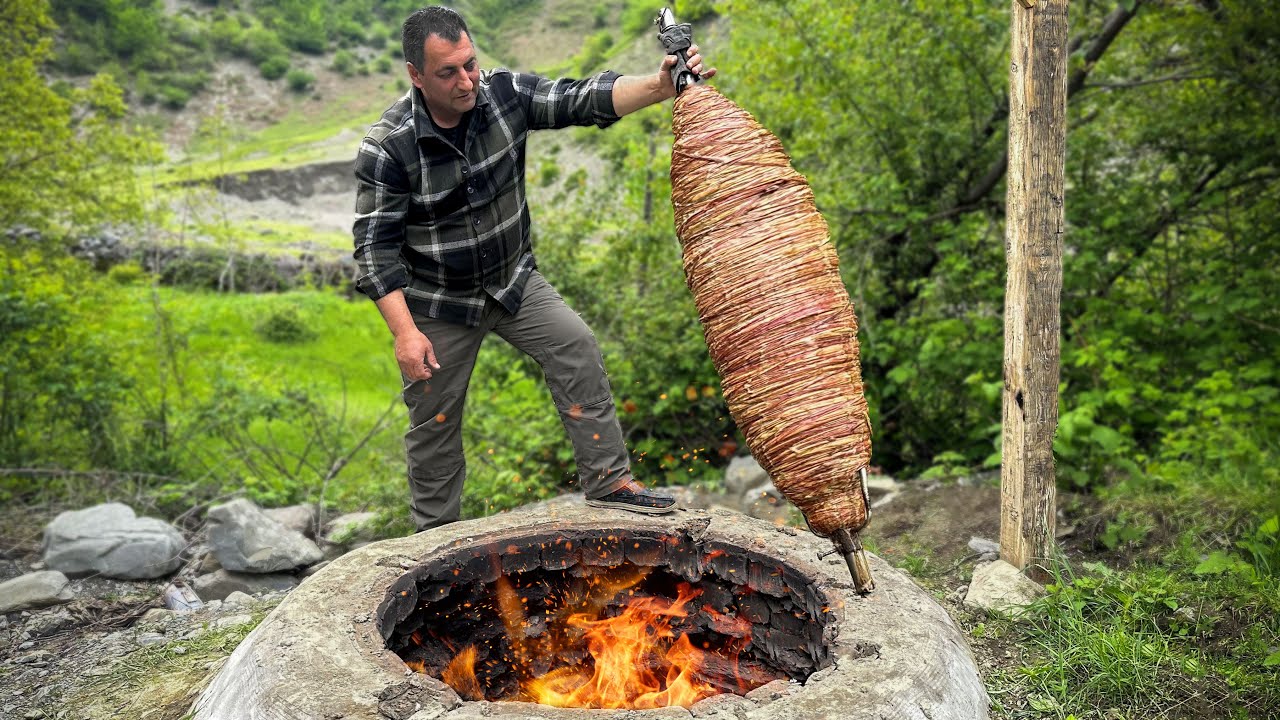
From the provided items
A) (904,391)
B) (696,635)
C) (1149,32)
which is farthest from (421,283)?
(1149,32)

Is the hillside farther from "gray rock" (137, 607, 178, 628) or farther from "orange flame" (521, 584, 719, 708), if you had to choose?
"orange flame" (521, 584, 719, 708)

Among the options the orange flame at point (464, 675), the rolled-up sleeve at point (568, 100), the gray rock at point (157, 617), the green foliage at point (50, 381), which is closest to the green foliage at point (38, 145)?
the green foliage at point (50, 381)

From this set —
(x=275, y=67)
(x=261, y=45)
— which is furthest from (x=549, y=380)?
(x=261, y=45)

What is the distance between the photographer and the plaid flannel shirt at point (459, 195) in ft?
10.3

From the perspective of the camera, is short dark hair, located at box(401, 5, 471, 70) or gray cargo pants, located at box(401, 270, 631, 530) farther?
gray cargo pants, located at box(401, 270, 631, 530)

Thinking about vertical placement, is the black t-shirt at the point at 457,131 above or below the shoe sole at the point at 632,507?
above

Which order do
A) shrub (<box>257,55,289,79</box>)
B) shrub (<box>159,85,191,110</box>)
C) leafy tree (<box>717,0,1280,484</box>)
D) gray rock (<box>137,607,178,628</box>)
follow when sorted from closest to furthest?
gray rock (<box>137,607,178,628</box>) < leafy tree (<box>717,0,1280,484</box>) < shrub (<box>159,85,191,110</box>) < shrub (<box>257,55,289,79</box>)

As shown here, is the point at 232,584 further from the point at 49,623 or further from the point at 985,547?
the point at 985,547

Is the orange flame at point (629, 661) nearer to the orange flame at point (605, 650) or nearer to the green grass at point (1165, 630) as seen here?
the orange flame at point (605, 650)

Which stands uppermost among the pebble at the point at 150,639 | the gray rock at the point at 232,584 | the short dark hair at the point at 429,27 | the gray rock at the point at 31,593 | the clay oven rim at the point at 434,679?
the short dark hair at the point at 429,27

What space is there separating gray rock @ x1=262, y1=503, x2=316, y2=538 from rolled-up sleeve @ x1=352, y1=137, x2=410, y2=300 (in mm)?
3663

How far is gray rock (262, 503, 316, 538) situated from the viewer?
6236 millimetres

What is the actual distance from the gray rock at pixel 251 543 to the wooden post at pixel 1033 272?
401 cm

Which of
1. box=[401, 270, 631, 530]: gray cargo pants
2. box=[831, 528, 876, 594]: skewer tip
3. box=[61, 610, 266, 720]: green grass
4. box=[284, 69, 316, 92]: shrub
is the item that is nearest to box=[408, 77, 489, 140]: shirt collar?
box=[401, 270, 631, 530]: gray cargo pants
